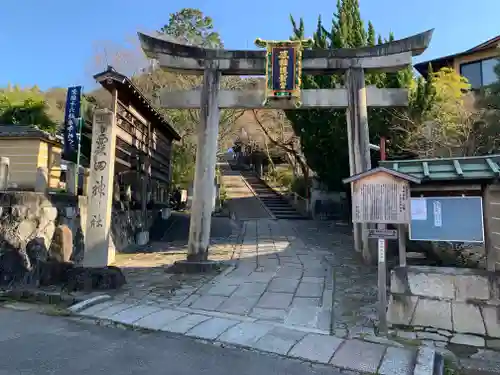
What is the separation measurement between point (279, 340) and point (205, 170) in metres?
5.88

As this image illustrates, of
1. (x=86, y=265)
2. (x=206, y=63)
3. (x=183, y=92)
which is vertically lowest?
(x=86, y=265)

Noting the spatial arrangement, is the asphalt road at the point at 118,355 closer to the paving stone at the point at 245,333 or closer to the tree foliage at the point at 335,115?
the paving stone at the point at 245,333

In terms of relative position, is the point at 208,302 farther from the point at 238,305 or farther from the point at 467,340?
the point at 467,340

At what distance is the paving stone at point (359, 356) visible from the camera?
444 cm

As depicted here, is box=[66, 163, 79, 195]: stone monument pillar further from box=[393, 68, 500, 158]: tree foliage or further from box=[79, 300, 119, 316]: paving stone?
box=[393, 68, 500, 158]: tree foliage

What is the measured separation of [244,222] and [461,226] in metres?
14.7

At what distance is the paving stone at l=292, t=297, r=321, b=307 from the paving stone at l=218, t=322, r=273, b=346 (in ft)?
4.11

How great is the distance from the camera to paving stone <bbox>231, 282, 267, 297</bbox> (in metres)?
7.57

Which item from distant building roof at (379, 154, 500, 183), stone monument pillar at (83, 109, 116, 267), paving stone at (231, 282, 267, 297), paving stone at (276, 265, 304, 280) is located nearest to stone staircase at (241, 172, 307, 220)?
paving stone at (276, 265, 304, 280)

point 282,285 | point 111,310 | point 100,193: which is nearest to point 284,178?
point 282,285

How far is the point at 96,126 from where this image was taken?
890 cm

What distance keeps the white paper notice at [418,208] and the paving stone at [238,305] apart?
329 centimetres

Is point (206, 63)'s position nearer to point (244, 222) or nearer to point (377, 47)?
point (377, 47)

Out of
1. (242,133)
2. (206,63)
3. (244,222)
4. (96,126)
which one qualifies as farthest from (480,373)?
(242,133)
